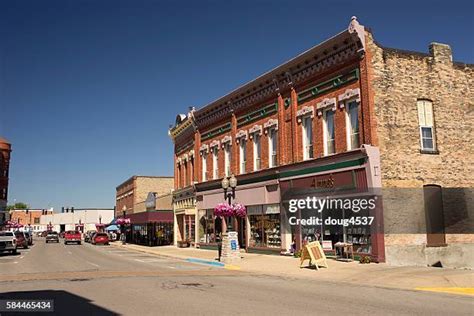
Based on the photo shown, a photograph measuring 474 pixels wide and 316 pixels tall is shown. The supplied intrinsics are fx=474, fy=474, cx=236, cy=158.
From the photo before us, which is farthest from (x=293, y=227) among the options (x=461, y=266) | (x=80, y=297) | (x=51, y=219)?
(x=51, y=219)

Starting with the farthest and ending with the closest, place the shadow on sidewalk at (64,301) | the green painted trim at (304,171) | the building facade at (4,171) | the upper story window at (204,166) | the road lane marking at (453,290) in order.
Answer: the building facade at (4,171) → the upper story window at (204,166) → the green painted trim at (304,171) → the road lane marking at (453,290) → the shadow on sidewalk at (64,301)

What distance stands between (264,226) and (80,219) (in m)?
113

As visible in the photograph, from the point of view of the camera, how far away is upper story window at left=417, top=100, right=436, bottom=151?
22245 millimetres

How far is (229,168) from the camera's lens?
3403cm

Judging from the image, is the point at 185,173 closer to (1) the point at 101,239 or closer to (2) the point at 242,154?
(2) the point at 242,154

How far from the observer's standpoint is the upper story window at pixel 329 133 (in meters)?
23.7

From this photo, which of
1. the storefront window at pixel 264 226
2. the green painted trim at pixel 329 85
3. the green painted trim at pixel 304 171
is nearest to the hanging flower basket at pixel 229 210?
the storefront window at pixel 264 226

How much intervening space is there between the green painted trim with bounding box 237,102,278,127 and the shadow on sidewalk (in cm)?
Result: 1810

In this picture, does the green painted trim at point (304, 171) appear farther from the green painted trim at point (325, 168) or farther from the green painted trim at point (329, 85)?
the green painted trim at point (329, 85)

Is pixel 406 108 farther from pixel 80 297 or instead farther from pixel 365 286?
pixel 80 297

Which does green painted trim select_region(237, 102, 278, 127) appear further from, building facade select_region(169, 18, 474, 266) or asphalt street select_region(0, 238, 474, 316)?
asphalt street select_region(0, 238, 474, 316)

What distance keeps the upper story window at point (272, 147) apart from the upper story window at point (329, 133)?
15.8ft

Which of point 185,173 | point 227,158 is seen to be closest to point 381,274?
point 227,158

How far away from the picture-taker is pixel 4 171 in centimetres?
8256
